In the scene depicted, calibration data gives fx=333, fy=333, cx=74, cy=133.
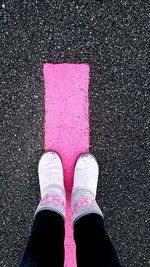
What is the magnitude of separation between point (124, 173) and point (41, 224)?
816mm

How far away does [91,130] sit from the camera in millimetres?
2393

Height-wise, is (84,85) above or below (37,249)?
above

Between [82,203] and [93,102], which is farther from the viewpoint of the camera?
[93,102]

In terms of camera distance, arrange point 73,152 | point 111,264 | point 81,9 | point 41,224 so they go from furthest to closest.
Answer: point 73,152 → point 81,9 → point 41,224 → point 111,264

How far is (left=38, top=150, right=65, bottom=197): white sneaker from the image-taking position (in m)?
2.34

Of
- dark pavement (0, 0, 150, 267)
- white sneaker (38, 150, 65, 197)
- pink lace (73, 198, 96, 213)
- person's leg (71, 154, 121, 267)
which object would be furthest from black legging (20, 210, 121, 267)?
dark pavement (0, 0, 150, 267)

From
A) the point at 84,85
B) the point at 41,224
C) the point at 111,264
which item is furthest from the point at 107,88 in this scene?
the point at 111,264

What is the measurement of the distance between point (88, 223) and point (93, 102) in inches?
34.0

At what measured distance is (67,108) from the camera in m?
2.35

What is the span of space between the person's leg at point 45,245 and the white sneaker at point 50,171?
1.32 ft

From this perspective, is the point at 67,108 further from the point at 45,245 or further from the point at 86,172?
the point at 45,245

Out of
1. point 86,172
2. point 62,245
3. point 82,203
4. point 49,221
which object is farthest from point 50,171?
point 62,245

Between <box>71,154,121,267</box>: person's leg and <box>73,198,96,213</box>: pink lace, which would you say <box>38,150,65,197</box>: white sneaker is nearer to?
<box>71,154,121,267</box>: person's leg

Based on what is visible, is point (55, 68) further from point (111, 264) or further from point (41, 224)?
point (111, 264)
